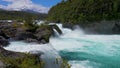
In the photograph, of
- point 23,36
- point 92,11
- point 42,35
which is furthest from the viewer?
point 92,11

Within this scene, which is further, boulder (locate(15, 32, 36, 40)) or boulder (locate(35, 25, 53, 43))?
boulder (locate(15, 32, 36, 40))

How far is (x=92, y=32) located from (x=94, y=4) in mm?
10797

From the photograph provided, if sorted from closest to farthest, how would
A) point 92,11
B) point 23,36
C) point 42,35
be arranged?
point 23,36 < point 42,35 < point 92,11

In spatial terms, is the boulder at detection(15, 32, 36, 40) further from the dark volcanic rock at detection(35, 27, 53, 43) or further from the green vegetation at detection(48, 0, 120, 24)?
the green vegetation at detection(48, 0, 120, 24)

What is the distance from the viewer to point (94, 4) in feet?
164

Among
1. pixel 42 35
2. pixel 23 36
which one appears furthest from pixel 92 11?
pixel 23 36

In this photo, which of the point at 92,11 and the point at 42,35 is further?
the point at 92,11

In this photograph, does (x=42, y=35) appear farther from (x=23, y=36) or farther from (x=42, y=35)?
(x=23, y=36)

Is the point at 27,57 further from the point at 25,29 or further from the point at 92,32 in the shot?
the point at 92,32

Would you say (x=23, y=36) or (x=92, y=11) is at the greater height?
(x=23, y=36)

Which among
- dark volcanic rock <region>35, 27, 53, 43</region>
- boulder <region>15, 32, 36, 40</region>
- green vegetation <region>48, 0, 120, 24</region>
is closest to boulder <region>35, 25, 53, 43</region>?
dark volcanic rock <region>35, 27, 53, 43</region>

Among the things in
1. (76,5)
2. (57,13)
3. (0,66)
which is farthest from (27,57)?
(57,13)

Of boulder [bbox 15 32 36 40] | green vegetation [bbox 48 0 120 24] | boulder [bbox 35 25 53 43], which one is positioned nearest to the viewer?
boulder [bbox 35 25 53 43]

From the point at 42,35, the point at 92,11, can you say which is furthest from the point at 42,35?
the point at 92,11
